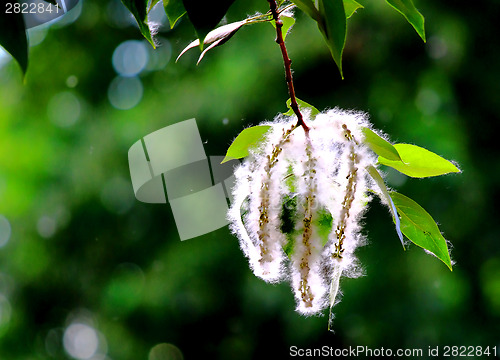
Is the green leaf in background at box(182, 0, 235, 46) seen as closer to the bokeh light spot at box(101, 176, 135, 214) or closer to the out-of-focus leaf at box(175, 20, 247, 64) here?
the out-of-focus leaf at box(175, 20, 247, 64)

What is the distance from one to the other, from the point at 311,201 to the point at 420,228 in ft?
0.34

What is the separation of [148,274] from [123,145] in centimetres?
72

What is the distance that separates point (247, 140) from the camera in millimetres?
471

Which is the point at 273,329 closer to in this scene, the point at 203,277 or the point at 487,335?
the point at 203,277

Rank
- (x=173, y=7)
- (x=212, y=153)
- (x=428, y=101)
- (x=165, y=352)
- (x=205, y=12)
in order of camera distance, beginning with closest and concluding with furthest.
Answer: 1. (x=205, y=12)
2. (x=173, y=7)
3. (x=212, y=153)
4. (x=428, y=101)
5. (x=165, y=352)

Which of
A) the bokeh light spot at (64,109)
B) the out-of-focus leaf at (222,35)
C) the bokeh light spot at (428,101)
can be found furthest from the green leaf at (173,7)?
the bokeh light spot at (64,109)

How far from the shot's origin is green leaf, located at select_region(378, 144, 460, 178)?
1.49 ft

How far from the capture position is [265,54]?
2656 mm

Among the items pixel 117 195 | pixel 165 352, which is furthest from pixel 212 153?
pixel 165 352

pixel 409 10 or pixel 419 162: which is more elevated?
pixel 409 10

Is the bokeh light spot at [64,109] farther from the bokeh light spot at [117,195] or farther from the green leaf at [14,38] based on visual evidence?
the green leaf at [14,38]

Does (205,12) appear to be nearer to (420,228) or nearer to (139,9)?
(139,9)

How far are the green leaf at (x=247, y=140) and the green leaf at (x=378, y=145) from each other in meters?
0.09

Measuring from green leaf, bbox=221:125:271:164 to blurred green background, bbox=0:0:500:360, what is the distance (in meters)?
2.03
